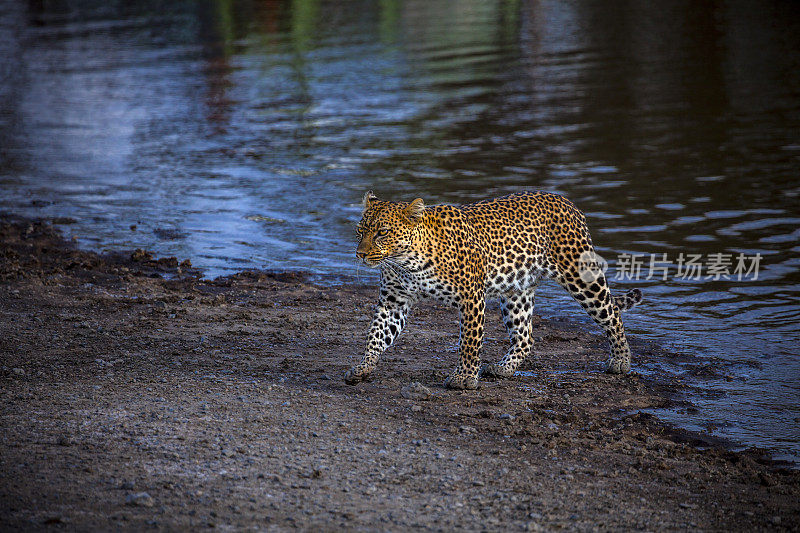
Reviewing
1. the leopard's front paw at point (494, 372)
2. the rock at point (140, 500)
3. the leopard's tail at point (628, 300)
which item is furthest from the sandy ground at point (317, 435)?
the leopard's tail at point (628, 300)

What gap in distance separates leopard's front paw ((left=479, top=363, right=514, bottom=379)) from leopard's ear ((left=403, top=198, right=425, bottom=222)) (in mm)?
1740

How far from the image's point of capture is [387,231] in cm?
837

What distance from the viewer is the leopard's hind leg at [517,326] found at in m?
9.51

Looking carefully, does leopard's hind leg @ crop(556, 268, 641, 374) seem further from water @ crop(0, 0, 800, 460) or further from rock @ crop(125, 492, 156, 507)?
rock @ crop(125, 492, 156, 507)

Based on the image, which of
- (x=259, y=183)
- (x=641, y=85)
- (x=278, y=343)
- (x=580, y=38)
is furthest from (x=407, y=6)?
(x=278, y=343)

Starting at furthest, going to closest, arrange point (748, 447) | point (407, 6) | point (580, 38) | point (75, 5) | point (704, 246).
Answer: point (75, 5), point (407, 6), point (580, 38), point (704, 246), point (748, 447)

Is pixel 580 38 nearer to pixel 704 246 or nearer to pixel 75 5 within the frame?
pixel 704 246

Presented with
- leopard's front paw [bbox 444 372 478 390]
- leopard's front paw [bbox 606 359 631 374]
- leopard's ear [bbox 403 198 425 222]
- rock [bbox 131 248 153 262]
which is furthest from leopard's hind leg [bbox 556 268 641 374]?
rock [bbox 131 248 153 262]

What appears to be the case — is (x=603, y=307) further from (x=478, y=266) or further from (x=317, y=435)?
(x=317, y=435)

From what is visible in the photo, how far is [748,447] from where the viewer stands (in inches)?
317

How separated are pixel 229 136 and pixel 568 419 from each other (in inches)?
643

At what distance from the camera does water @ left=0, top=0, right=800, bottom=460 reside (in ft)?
39.4

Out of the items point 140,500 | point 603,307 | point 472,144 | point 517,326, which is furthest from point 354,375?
point 472,144

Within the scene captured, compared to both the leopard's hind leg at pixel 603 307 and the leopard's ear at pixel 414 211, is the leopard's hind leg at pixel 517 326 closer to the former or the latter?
the leopard's hind leg at pixel 603 307
